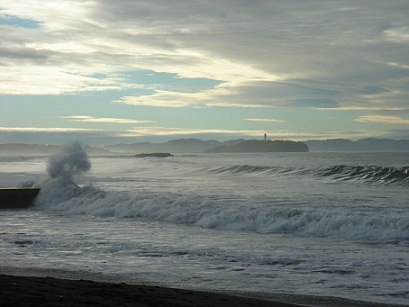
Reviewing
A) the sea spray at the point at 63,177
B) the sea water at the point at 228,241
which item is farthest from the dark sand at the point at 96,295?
the sea spray at the point at 63,177

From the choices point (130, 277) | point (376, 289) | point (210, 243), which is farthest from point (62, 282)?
point (210, 243)

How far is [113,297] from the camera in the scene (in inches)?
289

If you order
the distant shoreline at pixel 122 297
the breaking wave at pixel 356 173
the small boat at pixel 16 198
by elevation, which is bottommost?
the small boat at pixel 16 198

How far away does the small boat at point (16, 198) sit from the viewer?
2283cm

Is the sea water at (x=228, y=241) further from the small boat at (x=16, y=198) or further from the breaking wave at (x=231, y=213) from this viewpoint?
the small boat at (x=16, y=198)

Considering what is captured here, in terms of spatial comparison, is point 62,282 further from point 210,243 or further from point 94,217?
point 94,217

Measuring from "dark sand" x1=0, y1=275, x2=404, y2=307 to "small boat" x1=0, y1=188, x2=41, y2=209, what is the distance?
15.3 meters

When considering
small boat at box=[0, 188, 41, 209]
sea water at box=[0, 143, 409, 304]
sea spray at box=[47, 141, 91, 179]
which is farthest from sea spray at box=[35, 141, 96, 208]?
small boat at box=[0, 188, 41, 209]

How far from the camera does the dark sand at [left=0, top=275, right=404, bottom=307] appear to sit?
269 inches

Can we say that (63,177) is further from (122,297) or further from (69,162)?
(122,297)

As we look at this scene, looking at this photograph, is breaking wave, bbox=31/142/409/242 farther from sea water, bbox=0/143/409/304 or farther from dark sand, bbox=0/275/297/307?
dark sand, bbox=0/275/297/307

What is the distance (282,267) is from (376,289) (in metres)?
1.98

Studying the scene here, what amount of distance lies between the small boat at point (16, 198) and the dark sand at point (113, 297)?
1533 cm

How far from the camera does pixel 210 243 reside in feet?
43.1
